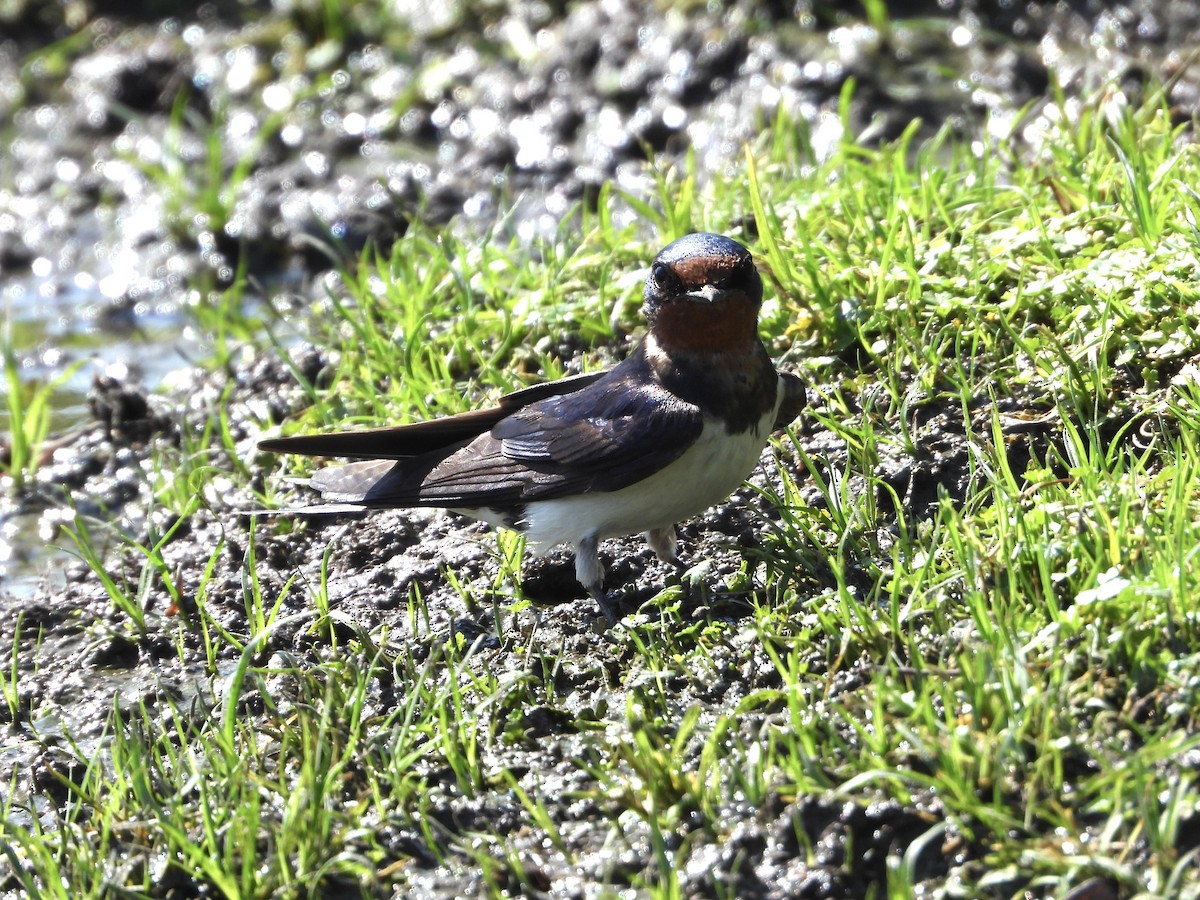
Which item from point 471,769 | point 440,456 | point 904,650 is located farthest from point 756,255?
point 471,769

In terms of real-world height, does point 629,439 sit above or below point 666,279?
below

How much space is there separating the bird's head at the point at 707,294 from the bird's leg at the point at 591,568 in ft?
1.75

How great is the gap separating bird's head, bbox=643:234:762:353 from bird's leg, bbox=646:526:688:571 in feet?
1.59

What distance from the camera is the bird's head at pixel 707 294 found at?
3518mm

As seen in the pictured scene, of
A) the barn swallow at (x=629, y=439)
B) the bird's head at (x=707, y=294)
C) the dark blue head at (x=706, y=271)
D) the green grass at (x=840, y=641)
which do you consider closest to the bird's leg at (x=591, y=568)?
the barn swallow at (x=629, y=439)

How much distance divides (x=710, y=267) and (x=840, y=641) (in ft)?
3.26

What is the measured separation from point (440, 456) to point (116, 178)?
407cm

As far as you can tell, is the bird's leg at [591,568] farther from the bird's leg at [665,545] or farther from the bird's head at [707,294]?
the bird's head at [707,294]

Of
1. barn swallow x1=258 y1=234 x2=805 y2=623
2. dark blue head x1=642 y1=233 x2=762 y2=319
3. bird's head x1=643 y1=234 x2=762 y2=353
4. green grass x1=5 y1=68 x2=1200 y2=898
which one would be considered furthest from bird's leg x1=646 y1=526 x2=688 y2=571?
dark blue head x1=642 y1=233 x2=762 y2=319

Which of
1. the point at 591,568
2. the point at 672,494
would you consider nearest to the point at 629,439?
the point at 672,494

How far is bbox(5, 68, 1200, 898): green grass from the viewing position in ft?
8.82

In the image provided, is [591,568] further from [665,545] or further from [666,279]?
[666,279]

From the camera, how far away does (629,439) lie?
3.53 meters

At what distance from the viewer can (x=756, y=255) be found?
4434 mm
